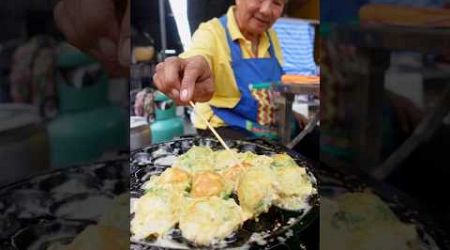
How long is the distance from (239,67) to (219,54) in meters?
0.07

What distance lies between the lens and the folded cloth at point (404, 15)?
0.61 metres

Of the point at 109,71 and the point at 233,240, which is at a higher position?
the point at 109,71

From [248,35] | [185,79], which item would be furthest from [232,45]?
[185,79]

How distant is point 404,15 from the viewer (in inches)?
24.1

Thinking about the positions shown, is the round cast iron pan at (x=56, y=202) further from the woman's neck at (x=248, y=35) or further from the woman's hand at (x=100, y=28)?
the woman's neck at (x=248, y=35)

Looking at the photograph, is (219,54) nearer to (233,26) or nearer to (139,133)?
(233,26)

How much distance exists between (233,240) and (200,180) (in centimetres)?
22

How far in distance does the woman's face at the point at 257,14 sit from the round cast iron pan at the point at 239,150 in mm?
331

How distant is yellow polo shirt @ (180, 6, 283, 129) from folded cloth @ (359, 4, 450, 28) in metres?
0.59

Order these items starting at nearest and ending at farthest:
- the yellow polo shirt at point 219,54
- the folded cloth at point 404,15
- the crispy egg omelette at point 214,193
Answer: the folded cloth at point 404,15, the crispy egg omelette at point 214,193, the yellow polo shirt at point 219,54

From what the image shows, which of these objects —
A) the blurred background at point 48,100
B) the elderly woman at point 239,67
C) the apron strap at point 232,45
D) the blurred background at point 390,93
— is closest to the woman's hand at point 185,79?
the elderly woman at point 239,67

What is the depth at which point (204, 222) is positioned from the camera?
95cm

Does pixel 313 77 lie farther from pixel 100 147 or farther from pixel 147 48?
pixel 100 147

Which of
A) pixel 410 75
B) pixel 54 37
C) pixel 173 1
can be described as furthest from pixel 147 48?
pixel 410 75
